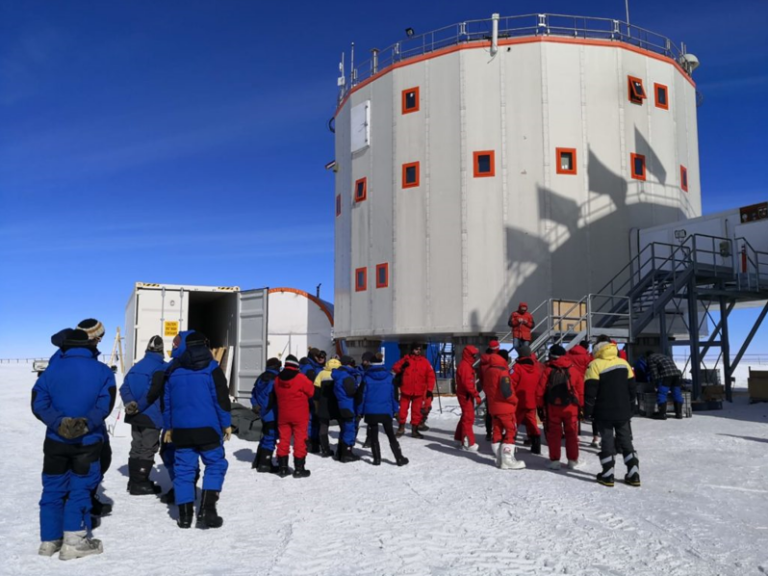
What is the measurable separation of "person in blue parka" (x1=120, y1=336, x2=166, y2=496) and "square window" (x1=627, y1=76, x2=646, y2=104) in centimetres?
1912

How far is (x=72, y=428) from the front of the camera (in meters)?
5.02

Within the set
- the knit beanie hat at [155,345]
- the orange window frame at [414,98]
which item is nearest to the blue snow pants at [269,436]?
the knit beanie hat at [155,345]

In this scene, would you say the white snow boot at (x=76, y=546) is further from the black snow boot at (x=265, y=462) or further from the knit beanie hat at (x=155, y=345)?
the black snow boot at (x=265, y=462)

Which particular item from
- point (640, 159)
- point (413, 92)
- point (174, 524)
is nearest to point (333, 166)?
point (413, 92)

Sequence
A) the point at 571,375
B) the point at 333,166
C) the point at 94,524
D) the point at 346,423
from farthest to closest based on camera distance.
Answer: the point at 333,166 → the point at 346,423 → the point at 571,375 → the point at 94,524

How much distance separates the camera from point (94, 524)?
6.03 meters

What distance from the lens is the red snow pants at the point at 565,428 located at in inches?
339

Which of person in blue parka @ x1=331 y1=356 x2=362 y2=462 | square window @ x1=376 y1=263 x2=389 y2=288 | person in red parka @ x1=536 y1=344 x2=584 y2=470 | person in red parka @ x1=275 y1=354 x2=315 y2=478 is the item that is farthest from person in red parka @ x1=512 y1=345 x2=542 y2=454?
square window @ x1=376 y1=263 x2=389 y2=288

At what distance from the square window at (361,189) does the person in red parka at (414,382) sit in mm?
12135

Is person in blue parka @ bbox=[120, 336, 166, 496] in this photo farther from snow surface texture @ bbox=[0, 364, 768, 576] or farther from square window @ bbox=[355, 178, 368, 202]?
square window @ bbox=[355, 178, 368, 202]

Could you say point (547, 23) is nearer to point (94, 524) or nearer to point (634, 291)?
point (634, 291)

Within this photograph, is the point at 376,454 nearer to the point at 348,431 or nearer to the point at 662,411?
the point at 348,431

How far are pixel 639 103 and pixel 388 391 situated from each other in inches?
666

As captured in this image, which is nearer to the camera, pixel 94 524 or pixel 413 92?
pixel 94 524
